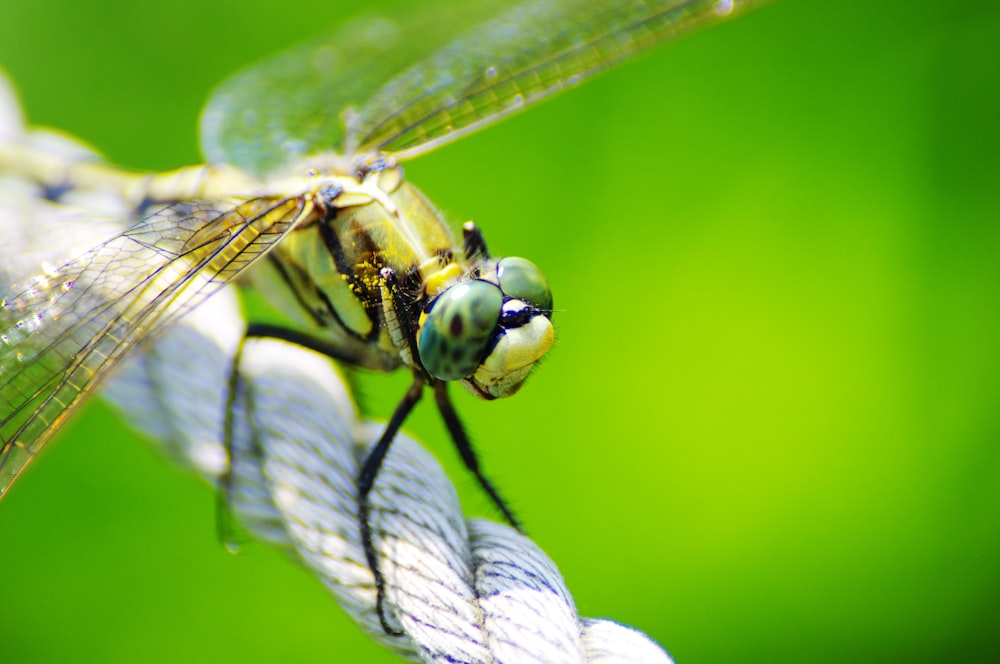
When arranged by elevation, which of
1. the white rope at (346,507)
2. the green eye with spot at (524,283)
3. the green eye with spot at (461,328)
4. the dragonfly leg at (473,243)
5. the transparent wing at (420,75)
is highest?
the transparent wing at (420,75)

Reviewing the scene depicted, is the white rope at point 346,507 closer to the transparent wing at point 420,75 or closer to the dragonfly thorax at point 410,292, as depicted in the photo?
the dragonfly thorax at point 410,292

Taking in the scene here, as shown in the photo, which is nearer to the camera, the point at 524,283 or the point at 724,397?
the point at 524,283

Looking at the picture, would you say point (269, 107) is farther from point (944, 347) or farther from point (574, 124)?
point (944, 347)

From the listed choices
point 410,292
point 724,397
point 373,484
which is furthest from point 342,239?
point 724,397

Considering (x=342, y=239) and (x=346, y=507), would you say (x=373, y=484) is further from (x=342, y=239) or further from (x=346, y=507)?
(x=342, y=239)

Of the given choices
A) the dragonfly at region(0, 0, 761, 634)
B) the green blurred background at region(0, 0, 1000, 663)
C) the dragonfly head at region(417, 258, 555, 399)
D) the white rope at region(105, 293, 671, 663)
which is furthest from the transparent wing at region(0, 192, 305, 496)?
the dragonfly head at region(417, 258, 555, 399)

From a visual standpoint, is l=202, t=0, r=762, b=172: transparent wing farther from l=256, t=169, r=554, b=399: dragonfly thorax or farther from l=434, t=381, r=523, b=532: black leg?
l=434, t=381, r=523, b=532: black leg

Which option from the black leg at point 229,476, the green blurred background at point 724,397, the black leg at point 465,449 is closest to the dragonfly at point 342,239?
the black leg at point 465,449
